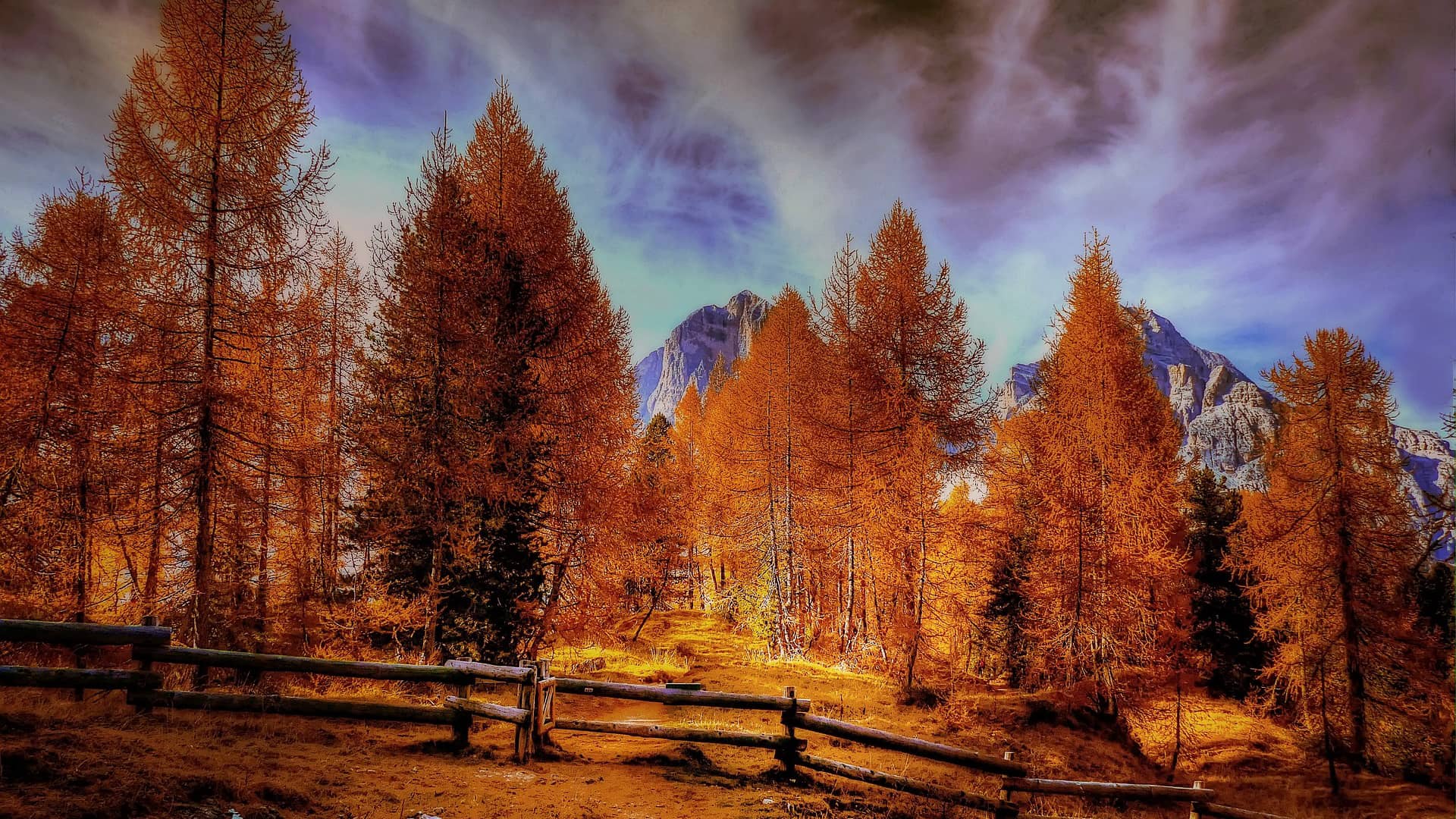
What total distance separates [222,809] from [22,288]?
13663mm

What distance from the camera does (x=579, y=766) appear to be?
804 cm

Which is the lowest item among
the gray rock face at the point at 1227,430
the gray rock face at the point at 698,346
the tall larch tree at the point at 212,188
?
the tall larch tree at the point at 212,188

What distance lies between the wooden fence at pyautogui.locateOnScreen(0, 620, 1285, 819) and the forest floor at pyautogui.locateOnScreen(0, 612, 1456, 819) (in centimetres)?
29

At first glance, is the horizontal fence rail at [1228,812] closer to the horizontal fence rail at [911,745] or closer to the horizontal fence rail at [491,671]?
the horizontal fence rail at [911,745]

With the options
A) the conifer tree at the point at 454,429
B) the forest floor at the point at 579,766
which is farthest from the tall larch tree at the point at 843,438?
the conifer tree at the point at 454,429

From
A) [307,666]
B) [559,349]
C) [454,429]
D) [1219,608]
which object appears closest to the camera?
[307,666]

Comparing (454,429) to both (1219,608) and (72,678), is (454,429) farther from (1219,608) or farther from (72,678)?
(1219,608)

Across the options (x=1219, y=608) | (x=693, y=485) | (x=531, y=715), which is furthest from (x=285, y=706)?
(x=1219, y=608)

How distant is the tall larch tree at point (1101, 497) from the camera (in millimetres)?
14812

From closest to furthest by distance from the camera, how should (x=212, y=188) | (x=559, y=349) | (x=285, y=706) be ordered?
(x=285, y=706)
(x=212, y=188)
(x=559, y=349)

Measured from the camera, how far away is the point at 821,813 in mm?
6902

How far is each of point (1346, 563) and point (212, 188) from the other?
25730mm

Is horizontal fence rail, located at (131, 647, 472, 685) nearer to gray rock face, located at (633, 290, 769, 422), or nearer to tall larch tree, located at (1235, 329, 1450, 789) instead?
tall larch tree, located at (1235, 329, 1450, 789)

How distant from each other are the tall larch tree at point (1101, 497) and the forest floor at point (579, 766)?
2.31 m
